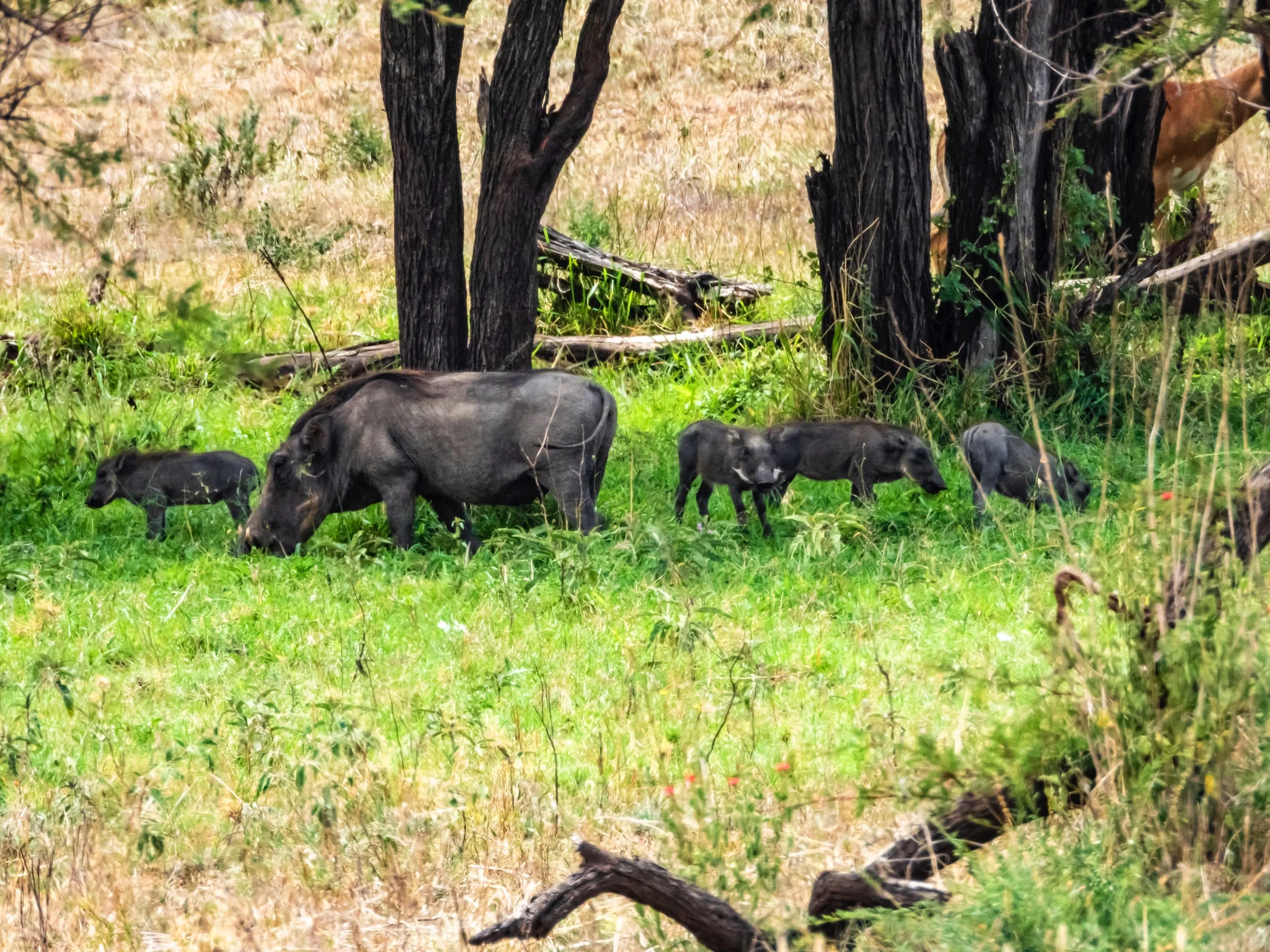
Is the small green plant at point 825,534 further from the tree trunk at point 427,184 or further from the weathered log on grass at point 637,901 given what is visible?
the weathered log on grass at point 637,901

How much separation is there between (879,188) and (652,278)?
3.33 m

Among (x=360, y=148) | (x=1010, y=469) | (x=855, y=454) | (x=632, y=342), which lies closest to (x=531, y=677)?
Answer: (x=855, y=454)

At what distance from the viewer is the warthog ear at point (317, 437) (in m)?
8.59

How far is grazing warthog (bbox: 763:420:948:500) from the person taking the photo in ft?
29.0

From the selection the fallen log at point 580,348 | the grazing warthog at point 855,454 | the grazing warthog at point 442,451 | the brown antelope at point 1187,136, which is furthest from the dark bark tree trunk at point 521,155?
the brown antelope at point 1187,136

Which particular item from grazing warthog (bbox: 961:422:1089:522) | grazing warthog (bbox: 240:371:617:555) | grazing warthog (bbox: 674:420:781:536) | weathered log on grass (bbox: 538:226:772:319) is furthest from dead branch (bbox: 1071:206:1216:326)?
grazing warthog (bbox: 240:371:617:555)

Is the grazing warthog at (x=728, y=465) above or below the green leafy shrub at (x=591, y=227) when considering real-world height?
below

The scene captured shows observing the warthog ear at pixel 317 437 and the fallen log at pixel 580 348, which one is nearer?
the warthog ear at pixel 317 437

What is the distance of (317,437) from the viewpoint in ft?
28.3

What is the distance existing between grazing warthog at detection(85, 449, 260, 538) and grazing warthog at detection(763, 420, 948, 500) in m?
3.10

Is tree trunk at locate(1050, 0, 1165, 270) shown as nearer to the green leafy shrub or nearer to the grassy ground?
the grassy ground

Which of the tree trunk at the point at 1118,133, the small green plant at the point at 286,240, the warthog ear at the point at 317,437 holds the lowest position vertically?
the warthog ear at the point at 317,437

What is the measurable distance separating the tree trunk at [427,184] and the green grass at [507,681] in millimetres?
1464

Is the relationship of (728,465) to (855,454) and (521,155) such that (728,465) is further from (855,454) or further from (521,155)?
(521,155)
